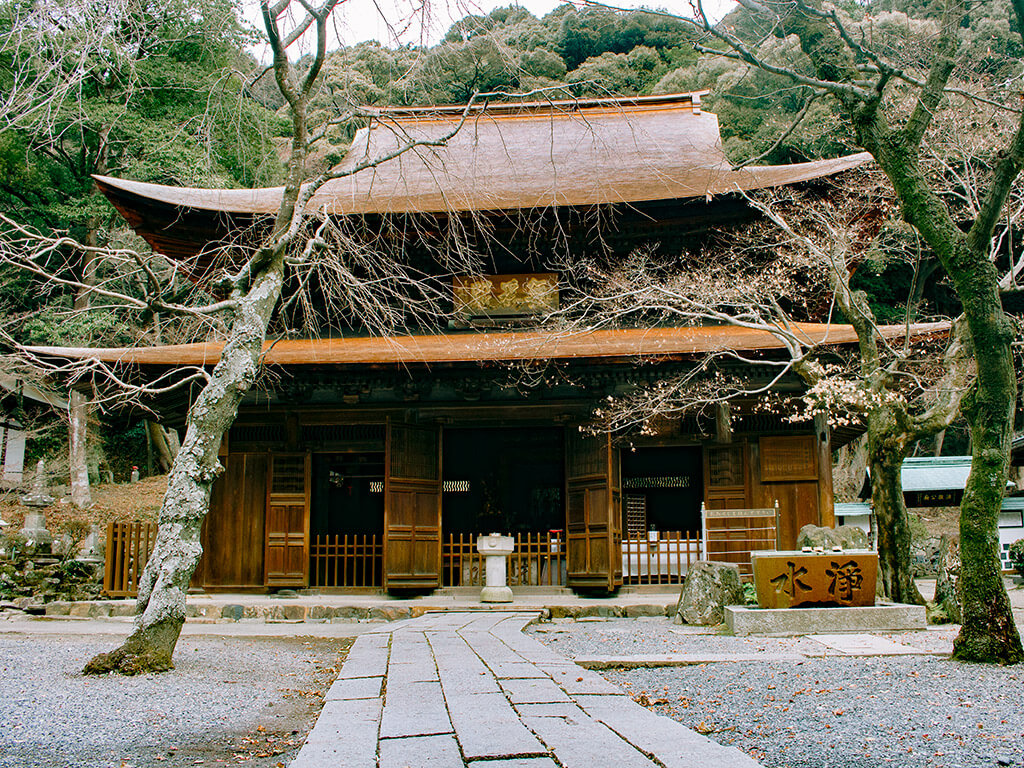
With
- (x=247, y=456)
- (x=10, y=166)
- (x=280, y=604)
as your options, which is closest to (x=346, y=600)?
(x=280, y=604)

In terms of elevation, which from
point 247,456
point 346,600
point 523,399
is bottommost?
point 346,600

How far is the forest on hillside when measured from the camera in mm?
6113

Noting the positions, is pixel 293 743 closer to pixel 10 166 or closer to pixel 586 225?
pixel 586 225

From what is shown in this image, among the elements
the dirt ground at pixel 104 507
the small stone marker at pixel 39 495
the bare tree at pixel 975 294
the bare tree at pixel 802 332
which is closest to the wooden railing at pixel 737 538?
the bare tree at pixel 802 332

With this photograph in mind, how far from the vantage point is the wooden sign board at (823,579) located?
25.4 ft

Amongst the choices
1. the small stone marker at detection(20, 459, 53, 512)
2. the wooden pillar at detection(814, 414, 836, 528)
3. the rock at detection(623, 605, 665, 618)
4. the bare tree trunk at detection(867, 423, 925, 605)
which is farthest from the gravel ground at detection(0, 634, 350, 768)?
the small stone marker at detection(20, 459, 53, 512)

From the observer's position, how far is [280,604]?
34.6ft

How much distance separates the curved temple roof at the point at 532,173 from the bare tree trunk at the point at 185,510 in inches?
143

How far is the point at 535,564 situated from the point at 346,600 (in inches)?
118

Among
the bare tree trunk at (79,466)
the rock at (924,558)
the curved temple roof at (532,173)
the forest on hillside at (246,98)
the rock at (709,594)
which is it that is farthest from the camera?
the bare tree trunk at (79,466)

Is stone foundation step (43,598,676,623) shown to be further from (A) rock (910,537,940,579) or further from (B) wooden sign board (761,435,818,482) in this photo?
(A) rock (910,537,940,579)

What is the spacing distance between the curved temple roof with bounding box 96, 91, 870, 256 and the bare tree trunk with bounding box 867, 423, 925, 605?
163 inches

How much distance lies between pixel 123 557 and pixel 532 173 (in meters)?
9.61

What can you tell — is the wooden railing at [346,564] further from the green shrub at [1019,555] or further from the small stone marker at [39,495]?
the green shrub at [1019,555]
